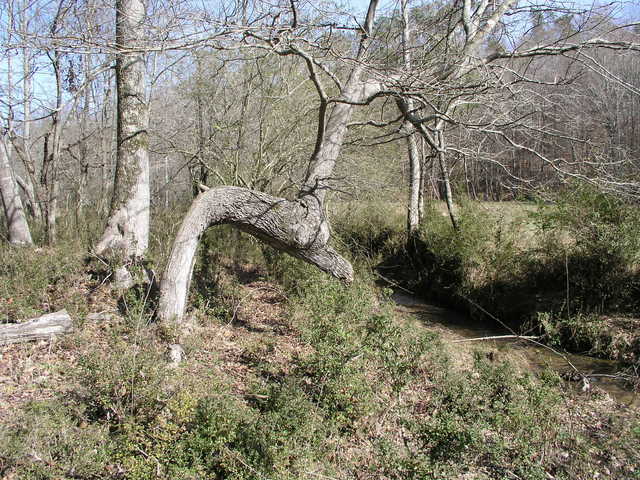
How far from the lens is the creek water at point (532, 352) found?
6.11m

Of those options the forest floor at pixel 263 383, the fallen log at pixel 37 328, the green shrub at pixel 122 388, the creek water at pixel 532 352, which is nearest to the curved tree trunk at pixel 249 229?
the forest floor at pixel 263 383

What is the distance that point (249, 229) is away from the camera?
6.48 m

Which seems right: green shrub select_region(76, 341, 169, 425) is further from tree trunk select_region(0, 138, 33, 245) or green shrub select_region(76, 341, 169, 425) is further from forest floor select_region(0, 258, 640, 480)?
tree trunk select_region(0, 138, 33, 245)

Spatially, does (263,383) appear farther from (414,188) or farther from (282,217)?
(414,188)

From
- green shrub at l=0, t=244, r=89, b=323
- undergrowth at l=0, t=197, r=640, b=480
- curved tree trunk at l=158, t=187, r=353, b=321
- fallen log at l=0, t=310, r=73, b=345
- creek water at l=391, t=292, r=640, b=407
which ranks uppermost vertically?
curved tree trunk at l=158, t=187, r=353, b=321

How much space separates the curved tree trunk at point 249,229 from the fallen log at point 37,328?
1035 millimetres

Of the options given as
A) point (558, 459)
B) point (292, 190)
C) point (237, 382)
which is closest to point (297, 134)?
point (292, 190)

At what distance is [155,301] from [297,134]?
4835 millimetres

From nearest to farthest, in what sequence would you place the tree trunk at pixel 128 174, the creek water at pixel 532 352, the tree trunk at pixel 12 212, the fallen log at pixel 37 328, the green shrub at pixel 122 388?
the green shrub at pixel 122 388
the fallen log at pixel 37 328
the creek water at pixel 532 352
the tree trunk at pixel 128 174
the tree trunk at pixel 12 212

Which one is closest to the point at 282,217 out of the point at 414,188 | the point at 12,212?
the point at 12,212

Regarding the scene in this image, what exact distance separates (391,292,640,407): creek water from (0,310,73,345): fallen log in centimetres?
471

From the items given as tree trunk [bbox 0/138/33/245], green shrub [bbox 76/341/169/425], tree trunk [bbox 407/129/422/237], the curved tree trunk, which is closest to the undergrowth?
green shrub [bbox 76/341/169/425]

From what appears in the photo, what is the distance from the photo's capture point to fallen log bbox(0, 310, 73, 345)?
5.21 meters

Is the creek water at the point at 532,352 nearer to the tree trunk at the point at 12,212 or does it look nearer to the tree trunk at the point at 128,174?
the tree trunk at the point at 128,174
